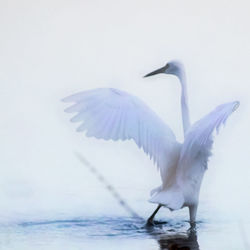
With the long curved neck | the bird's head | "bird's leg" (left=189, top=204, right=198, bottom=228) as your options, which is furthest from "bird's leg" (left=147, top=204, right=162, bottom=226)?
the bird's head

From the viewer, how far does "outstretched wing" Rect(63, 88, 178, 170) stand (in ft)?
6.41

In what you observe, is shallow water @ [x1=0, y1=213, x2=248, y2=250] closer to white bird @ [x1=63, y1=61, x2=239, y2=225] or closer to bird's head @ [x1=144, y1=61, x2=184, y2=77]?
white bird @ [x1=63, y1=61, x2=239, y2=225]

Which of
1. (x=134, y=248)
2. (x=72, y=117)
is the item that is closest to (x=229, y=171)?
(x=134, y=248)

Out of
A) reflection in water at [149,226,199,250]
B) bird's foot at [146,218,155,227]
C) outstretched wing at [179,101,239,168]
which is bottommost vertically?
reflection in water at [149,226,199,250]

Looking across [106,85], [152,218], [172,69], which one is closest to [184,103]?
[172,69]

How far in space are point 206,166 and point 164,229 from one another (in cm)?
24

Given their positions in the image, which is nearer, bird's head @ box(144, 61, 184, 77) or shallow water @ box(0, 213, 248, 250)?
shallow water @ box(0, 213, 248, 250)

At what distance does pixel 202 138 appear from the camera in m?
1.93

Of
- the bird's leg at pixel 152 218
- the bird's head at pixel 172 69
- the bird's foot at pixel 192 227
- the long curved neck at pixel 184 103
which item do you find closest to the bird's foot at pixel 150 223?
the bird's leg at pixel 152 218

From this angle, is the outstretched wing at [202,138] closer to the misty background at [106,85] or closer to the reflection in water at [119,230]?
the misty background at [106,85]

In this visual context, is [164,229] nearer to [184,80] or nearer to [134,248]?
[134,248]

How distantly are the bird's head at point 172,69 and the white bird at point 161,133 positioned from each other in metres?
0.04

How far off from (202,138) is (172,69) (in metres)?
0.25

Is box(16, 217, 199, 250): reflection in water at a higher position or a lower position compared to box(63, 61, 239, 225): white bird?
lower
